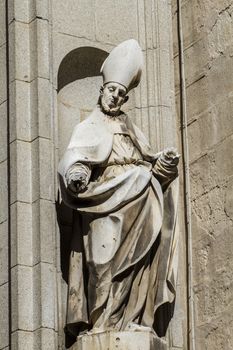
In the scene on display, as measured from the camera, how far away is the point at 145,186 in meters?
10.8

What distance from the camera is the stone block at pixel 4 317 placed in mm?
10773

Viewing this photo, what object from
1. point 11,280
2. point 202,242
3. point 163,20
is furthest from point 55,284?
point 163,20

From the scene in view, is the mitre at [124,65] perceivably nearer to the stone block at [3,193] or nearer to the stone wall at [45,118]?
the stone wall at [45,118]

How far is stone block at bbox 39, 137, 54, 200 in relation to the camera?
11.0 m

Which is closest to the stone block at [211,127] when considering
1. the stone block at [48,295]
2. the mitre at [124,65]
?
the mitre at [124,65]

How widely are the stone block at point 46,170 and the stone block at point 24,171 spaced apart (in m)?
0.03

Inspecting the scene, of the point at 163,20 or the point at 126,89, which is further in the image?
the point at 163,20

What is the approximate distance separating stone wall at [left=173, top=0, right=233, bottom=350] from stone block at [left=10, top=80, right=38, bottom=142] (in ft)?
3.83

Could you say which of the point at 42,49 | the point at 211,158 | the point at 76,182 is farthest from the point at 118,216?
the point at 42,49

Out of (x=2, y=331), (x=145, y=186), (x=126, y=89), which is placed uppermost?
(x=126, y=89)

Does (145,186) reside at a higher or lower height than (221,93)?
lower

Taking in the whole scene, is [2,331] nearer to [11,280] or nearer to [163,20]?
[11,280]

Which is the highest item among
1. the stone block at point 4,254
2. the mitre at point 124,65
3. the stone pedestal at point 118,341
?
the mitre at point 124,65

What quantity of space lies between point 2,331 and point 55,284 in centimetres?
44
